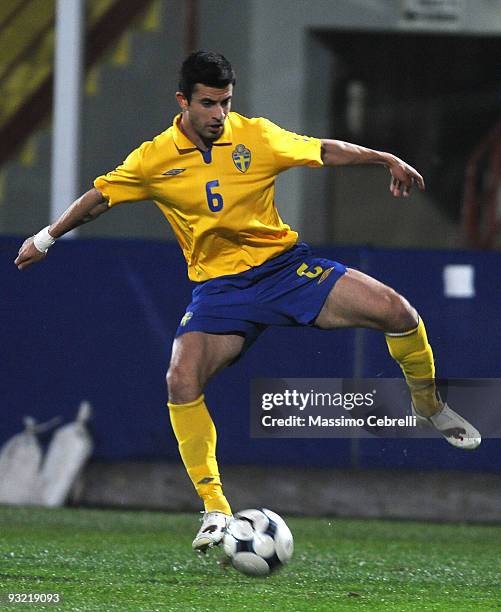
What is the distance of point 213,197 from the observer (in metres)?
5.90

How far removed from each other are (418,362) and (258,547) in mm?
1351

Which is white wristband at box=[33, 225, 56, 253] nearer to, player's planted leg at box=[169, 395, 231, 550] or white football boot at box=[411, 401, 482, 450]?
player's planted leg at box=[169, 395, 231, 550]

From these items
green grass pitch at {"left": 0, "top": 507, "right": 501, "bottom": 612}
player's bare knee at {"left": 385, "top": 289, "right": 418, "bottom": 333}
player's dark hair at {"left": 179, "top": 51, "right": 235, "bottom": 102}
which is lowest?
green grass pitch at {"left": 0, "top": 507, "right": 501, "bottom": 612}

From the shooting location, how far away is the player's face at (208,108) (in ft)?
18.7

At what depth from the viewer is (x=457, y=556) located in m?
6.74

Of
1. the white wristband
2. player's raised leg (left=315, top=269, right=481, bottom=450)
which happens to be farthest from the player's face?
player's raised leg (left=315, top=269, right=481, bottom=450)

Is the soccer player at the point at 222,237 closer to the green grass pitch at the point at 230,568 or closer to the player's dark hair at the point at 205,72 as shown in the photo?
the player's dark hair at the point at 205,72

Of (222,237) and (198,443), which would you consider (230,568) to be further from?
(222,237)

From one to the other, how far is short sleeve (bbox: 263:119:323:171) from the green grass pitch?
158 centimetres

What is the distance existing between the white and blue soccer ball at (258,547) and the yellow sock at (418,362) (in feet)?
3.74

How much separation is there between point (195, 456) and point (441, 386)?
104 inches

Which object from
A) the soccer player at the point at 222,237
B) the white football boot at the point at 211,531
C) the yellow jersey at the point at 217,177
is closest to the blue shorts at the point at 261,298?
the soccer player at the point at 222,237

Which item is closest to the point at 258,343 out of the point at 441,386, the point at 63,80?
the point at 441,386

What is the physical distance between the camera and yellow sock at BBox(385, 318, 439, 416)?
6.32 metres
